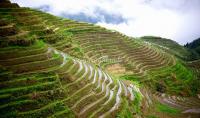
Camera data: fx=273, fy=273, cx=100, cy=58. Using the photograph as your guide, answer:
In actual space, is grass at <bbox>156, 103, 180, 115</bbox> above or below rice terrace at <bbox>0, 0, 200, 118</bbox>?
below

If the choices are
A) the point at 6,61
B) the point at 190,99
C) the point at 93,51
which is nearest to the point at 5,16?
the point at 6,61

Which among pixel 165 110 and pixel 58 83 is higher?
pixel 58 83

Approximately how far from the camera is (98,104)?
24641 millimetres

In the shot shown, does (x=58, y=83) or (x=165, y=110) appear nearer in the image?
(x=58, y=83)

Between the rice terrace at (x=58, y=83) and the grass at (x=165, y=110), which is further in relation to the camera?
the grass at (x=165, y=110)

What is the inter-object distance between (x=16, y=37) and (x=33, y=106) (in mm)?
8500

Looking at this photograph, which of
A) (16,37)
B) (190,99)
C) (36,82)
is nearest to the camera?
(36,82)

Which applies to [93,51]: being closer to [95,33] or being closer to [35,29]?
[95,33]

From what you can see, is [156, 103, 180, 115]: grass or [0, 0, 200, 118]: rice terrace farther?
[156, 103, 180, 115]: grass

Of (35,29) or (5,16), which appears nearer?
(5,16)

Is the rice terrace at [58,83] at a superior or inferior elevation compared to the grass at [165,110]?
superior

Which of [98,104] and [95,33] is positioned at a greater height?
[95,33]

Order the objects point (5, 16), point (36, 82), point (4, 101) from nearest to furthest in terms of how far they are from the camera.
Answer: point (4, 101), point (36, 82), point (5, 16)

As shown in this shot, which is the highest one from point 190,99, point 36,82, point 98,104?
point 36,82
